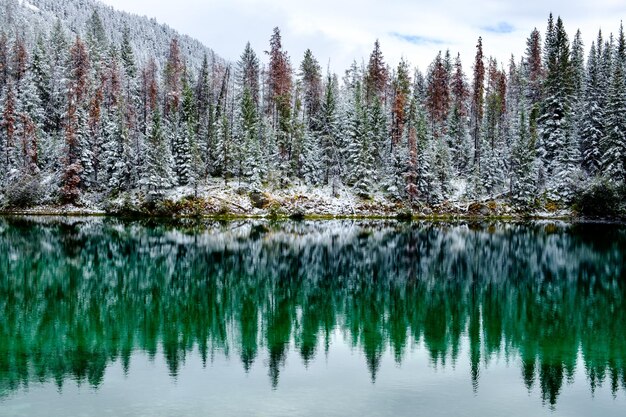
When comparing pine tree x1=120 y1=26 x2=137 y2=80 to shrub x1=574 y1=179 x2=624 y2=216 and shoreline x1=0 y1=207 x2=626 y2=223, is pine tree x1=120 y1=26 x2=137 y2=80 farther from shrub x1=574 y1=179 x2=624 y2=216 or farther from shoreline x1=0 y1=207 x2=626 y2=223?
shrub x1=574 y1=179 x2=624 y2=216

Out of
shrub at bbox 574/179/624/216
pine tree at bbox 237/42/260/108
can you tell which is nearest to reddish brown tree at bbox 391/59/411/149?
pine tree at bbox 237/42/260/108

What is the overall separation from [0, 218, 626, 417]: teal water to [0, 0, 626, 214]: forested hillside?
37.5 meters

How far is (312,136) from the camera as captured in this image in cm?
9438

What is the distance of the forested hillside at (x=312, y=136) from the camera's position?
83188 mm

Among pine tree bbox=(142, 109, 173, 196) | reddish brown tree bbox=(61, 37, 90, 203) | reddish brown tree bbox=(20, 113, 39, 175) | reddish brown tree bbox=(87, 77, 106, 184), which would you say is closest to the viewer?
pine tree bbox=(142, 109, 173, 196)

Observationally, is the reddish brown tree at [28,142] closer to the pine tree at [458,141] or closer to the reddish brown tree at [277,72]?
the reddish brown tree at [277,72]

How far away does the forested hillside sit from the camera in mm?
83188

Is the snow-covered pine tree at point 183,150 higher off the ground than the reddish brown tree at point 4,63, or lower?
lower

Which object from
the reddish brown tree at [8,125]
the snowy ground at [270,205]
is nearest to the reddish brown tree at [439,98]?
the snowy ground at [270,205]

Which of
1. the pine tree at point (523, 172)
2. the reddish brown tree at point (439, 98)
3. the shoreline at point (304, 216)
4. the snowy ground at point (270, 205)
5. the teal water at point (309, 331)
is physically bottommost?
the teal water at point (309, 331)

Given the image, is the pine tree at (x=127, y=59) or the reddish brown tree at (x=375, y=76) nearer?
→ the reddish brown tree at (x=375, y=76)

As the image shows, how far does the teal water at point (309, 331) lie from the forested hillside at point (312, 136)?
37.5 m

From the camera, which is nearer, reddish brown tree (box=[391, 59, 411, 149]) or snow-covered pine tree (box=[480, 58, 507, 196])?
snow-covered pine tree (box=[480, 58, 507, 196])

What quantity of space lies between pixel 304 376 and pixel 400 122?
8255 centimetres
